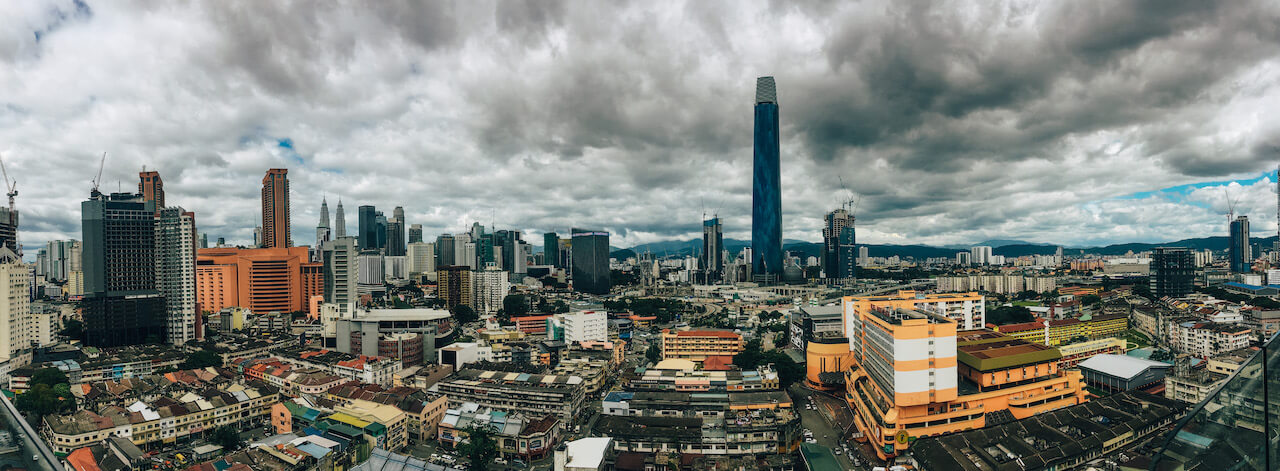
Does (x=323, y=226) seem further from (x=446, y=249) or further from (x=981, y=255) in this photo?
(x=981, y=255)

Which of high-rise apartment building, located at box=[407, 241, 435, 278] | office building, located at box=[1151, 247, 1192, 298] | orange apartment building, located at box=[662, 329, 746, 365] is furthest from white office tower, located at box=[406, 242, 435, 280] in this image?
office building, located at box=[1151, 247, 1192, 298]

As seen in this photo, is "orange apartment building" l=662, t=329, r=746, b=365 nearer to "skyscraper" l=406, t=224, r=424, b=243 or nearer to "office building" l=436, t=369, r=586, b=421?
"office building" l=436, t=369, r=586, b=421

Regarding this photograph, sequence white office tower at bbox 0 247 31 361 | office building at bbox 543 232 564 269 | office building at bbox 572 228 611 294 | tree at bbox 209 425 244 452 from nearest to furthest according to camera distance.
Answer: tree at bbox 209 425 244 452 → white office tower at bbox 0 247 31 361 → office building at bbox 572 228 611 294 → office building at bbox 543 232 564 269

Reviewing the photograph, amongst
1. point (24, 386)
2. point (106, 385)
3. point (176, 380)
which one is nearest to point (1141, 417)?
point (176, 380)

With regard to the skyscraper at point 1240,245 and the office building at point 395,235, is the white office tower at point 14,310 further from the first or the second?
the skyscraper at point 1240,245

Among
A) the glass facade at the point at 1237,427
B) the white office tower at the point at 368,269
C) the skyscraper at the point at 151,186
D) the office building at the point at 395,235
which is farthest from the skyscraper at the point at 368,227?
the glass facade at the point at 1237,427

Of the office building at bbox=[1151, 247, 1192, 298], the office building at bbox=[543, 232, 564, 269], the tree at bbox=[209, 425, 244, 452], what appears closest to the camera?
the tree at bbox=[209, 425, 244, 452]
